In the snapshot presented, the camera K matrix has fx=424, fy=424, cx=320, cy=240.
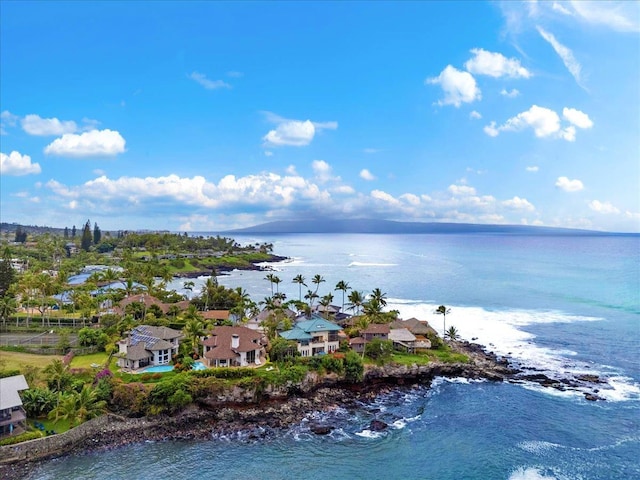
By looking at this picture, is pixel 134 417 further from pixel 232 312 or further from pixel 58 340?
pixel 232 312

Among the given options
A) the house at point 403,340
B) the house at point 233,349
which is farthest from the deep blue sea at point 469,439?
the house at point 233,349

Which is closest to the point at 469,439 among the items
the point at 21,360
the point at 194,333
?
the point at 194,333

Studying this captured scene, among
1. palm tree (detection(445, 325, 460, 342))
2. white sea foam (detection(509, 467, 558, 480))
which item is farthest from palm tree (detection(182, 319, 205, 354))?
white sea foam (detection(509, 467, 558, 480))

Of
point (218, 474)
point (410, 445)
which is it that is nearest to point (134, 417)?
point (218, 474)

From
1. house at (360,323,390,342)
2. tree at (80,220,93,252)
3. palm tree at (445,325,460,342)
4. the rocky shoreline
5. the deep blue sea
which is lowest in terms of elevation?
the deep blue sea

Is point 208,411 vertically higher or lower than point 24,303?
lower

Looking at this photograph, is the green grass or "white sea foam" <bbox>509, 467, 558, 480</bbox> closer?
"white sea foam" <bbox>509, 467, 558, 480</bbox>

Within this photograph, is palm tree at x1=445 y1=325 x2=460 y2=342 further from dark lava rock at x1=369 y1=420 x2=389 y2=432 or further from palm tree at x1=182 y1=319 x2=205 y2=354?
palm tree at x1=182 y1=319 x2=205 y2=354

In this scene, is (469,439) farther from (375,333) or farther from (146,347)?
(146,347)
